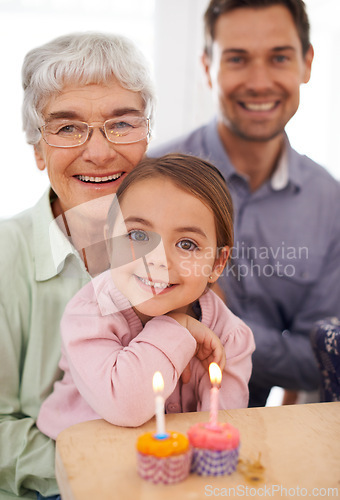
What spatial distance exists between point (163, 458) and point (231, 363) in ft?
1.24

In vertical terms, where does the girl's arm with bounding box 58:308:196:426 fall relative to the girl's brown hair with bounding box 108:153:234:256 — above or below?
below

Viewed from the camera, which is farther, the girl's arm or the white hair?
the white hair

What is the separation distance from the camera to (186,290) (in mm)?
1091

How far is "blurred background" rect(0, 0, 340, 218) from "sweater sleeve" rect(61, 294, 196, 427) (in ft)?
1.53

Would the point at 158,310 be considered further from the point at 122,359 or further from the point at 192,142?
the point at 192,142

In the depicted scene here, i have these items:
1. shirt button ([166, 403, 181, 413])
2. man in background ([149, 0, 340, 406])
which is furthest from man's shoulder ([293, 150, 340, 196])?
shirt button ([166, 403, 181, 413])

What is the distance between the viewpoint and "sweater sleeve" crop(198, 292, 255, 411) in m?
1.13

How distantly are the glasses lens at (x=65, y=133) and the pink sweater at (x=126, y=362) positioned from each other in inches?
11.8

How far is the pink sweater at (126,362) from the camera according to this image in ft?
3.24

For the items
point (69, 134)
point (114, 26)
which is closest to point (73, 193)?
point (69, 134)

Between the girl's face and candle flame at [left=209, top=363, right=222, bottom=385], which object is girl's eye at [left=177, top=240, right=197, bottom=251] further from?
candle flame at [left=209, top=363, right=222, bottom=385]

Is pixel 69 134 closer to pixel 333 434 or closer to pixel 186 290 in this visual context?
pixel 186 290

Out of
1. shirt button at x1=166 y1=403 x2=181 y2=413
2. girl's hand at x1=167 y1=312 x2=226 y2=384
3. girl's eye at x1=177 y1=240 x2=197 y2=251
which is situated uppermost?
girl's eye at x1=177 y1=240 x2=197 y2=251

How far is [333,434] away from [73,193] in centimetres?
73
